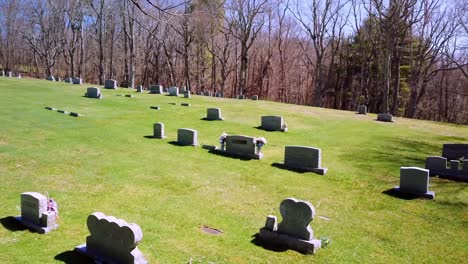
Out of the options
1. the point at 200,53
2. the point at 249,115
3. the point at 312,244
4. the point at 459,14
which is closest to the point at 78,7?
the point at 200,53

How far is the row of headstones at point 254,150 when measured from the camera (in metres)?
13.7

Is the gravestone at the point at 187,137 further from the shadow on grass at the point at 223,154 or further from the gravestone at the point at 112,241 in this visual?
the gravestone at the point at 112,241

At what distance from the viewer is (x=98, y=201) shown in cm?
959

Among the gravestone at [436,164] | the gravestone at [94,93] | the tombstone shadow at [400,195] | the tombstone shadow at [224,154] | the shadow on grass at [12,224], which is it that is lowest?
the shadow on grass at [12,224]

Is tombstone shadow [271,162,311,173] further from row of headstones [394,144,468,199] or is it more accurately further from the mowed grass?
row of headstones [394,144,468,199]

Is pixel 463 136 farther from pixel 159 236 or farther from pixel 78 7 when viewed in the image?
pixel 78 7

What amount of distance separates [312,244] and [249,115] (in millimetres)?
17625

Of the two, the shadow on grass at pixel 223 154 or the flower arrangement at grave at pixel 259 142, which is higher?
the flower arrangement at grave at pixel 259 142

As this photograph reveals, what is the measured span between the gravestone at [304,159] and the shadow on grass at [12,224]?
29.0 ft

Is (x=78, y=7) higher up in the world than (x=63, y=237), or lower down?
higher up

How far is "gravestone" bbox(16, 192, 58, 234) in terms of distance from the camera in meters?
7.94

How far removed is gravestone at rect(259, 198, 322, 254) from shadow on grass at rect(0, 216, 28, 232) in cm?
507

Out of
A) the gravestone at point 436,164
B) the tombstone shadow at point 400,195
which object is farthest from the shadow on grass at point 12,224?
the gravestone at point 436,164

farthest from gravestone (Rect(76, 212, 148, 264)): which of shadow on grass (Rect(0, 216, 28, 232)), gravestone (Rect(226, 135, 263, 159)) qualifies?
gravestone (Rect(226, 135, 263, 159))
